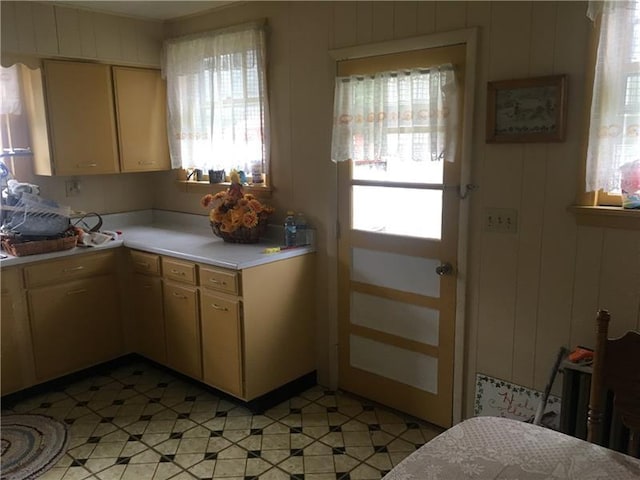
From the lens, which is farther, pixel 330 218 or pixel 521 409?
pixel 330 218

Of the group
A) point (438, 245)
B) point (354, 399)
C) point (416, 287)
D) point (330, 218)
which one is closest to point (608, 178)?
point (438, 245)

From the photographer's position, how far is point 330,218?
10.1 ft

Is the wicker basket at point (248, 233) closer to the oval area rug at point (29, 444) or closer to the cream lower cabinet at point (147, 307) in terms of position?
the cream lower cabinet at point (147, 307)

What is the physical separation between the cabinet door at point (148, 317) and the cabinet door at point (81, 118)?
847mm

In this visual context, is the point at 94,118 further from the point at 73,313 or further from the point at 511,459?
the point at 511,459

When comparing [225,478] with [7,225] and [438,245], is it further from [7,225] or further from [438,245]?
[7,225]

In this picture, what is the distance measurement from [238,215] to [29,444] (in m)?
1.63

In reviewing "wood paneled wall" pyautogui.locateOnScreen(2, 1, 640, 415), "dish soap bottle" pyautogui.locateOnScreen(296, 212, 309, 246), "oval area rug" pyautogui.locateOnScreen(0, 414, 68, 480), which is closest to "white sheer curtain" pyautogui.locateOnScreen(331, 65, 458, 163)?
"wood paneled wall" pyautogui.locateOnScreen(2, 1, 640, 415)

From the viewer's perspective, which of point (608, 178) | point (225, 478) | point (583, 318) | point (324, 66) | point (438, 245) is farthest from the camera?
point (324, 66)

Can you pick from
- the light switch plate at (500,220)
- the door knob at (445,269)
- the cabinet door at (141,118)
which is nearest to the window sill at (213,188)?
the cabinet door at (141,118)

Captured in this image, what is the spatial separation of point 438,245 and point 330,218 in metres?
0.70

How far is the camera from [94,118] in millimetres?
3555

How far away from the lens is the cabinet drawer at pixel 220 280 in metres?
2.81

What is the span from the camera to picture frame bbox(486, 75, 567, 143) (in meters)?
2.17
